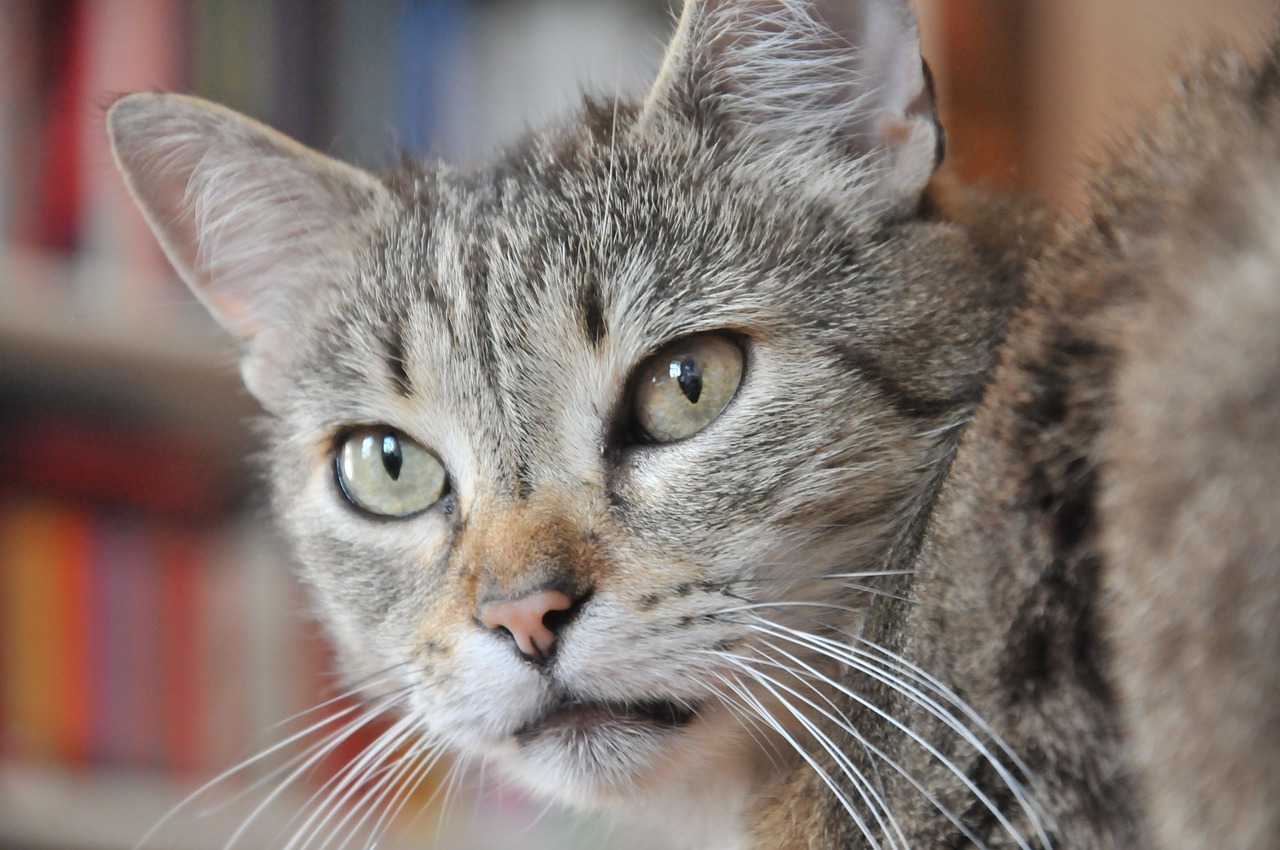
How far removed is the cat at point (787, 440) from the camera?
56cm

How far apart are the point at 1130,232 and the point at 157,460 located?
1648 millimetres

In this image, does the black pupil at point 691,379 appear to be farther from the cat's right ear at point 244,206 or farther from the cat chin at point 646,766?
the cat's right ear at point 244,206

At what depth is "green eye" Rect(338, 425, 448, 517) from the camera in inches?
39.3

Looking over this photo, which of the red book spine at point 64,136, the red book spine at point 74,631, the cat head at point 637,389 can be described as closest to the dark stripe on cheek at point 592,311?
the cat head at point 637,389

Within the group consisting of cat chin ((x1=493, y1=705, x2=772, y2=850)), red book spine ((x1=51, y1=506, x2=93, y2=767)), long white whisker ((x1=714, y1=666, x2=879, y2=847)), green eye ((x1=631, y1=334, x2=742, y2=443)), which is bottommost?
red book spine ((x1=51, y1=506, x2=93, y2=767))

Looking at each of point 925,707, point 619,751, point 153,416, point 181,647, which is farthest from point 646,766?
point 153,416

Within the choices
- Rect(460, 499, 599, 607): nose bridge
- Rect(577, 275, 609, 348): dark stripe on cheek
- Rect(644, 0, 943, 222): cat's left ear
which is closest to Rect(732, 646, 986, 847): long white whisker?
Rect(460, 499, 599, 607): nose bridge

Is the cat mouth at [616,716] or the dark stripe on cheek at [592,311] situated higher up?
the dark stripe on cheek at [592,311]

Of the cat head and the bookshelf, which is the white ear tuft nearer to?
the cat head

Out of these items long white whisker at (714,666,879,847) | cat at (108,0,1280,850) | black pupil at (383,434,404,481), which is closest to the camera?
cat at (108,0,1280,850)

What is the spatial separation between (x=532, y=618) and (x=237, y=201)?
0.63m

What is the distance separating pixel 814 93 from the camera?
98 centimetres

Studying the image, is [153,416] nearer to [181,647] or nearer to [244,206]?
[181,647]

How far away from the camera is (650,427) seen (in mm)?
902
